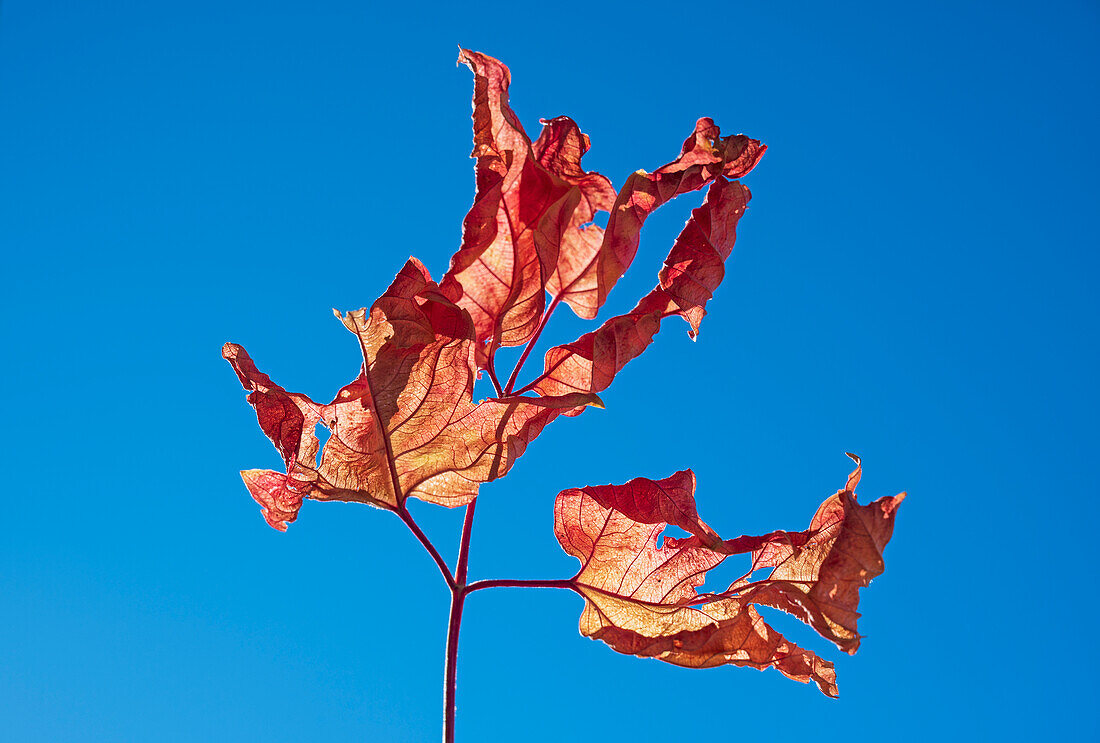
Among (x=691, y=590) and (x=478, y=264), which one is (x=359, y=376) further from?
(x=691, y=590)

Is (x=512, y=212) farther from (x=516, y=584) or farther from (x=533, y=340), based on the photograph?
(x=516, y=584)

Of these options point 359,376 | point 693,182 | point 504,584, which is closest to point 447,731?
point 504,584

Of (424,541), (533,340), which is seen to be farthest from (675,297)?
(424,541)

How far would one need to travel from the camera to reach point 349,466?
0.51m

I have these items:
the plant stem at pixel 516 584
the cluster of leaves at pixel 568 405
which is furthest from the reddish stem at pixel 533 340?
the plant stem at pixel 516 584

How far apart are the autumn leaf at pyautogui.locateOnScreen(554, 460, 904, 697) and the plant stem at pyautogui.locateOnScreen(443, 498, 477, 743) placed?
61mm

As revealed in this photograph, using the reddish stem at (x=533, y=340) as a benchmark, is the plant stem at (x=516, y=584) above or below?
below

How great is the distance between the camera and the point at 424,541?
0.54 metres

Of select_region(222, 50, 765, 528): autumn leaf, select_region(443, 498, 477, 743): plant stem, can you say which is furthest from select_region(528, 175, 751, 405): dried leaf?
select_region(443, 498, 477, 743): plant stem

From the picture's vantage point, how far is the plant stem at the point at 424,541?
53cm

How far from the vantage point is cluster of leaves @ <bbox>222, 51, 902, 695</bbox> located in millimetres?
483

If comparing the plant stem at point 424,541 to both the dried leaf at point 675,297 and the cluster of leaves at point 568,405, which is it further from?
the dried leaf at point 675,297

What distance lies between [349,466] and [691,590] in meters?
0.23

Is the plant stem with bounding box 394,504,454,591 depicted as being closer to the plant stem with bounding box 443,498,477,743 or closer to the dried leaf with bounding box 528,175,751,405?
the plant stem with bounding box 443,498,477,743
